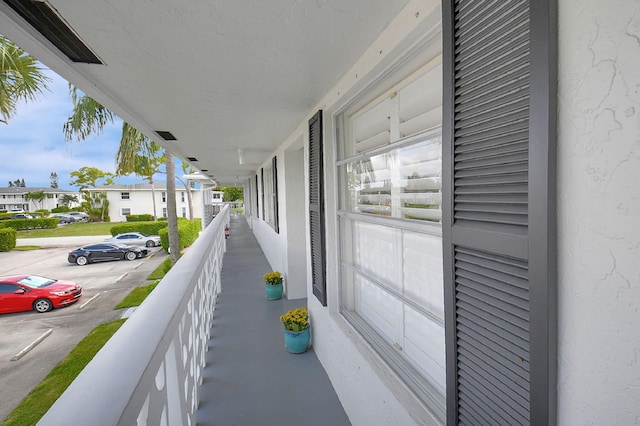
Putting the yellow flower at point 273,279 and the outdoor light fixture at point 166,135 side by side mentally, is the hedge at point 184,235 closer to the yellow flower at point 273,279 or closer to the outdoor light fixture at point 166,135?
the yellow flower at point 273,279

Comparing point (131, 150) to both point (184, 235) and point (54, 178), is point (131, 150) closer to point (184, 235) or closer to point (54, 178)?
point (184, 235)

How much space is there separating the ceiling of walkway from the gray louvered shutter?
20.3 inches

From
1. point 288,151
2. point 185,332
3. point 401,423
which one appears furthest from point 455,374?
point 288,151

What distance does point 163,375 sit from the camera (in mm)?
1314

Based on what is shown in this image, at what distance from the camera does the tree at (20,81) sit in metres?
4.80

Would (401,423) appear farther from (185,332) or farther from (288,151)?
(288,151)

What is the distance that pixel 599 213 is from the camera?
63cm

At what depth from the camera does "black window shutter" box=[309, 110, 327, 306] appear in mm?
2604

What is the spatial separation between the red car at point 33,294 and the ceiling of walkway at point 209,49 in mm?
10313

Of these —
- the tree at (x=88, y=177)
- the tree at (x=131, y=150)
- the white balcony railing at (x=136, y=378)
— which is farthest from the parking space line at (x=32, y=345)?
the tree at (x=88, y=177)

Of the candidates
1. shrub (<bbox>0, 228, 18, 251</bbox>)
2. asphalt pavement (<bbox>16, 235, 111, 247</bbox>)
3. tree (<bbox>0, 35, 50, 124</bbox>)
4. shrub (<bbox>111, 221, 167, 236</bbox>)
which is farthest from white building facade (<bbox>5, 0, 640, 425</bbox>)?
asphalt pavement (<bbox>16, 235, 111, 247</bbox>)

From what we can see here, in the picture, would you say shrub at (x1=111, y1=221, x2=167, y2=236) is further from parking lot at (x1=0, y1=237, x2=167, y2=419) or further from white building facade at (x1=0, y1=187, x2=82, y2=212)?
white building facade at (x1=0, y1=187, x2=82, y2=212)

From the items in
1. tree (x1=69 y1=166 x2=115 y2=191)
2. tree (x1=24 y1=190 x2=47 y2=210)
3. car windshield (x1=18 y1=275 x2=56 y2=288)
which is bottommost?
car windshield (x1=18 y1=275 x2=56 y2=288)

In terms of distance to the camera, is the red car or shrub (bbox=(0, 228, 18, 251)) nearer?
the red car
